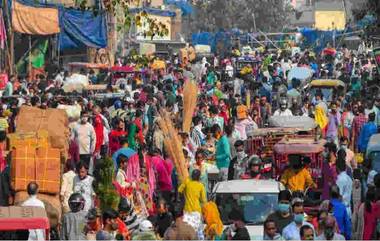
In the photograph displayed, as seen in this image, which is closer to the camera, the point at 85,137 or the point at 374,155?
the point at 374,155

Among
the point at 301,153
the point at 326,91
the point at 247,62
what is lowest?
the point at 247,62

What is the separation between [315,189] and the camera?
17750 millimetres

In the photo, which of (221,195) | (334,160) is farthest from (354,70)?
(221,195)

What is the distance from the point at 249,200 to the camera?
51.3 feet

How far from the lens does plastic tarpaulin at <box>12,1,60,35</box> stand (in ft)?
128

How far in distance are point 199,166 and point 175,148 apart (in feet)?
2.44

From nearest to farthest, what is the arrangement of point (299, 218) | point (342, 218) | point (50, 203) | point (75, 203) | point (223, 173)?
1. point (299, 218)
2. point (75, 203)
3. point (342, 218)
4. point (50, 203)
5. point (223, 173)

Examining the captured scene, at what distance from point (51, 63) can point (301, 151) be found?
2443cm

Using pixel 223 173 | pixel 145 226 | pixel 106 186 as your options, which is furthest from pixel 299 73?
pixel 145 226

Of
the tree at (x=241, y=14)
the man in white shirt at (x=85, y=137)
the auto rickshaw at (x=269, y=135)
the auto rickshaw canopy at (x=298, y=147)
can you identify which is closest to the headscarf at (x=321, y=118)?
the auto rickshaw at (x=269, y=135)

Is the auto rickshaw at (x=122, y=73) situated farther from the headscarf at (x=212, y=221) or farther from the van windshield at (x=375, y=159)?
the headscarf at (x=212, y=221)

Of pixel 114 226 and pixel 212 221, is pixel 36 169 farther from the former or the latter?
pixel 114 226

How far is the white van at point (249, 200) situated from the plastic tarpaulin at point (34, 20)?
926 inches

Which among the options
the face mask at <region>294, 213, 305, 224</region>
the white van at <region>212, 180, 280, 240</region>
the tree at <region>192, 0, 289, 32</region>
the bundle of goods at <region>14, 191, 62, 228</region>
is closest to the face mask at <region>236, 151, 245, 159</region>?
the bundle of goods at <region>14, 191, 62, 228</region>
